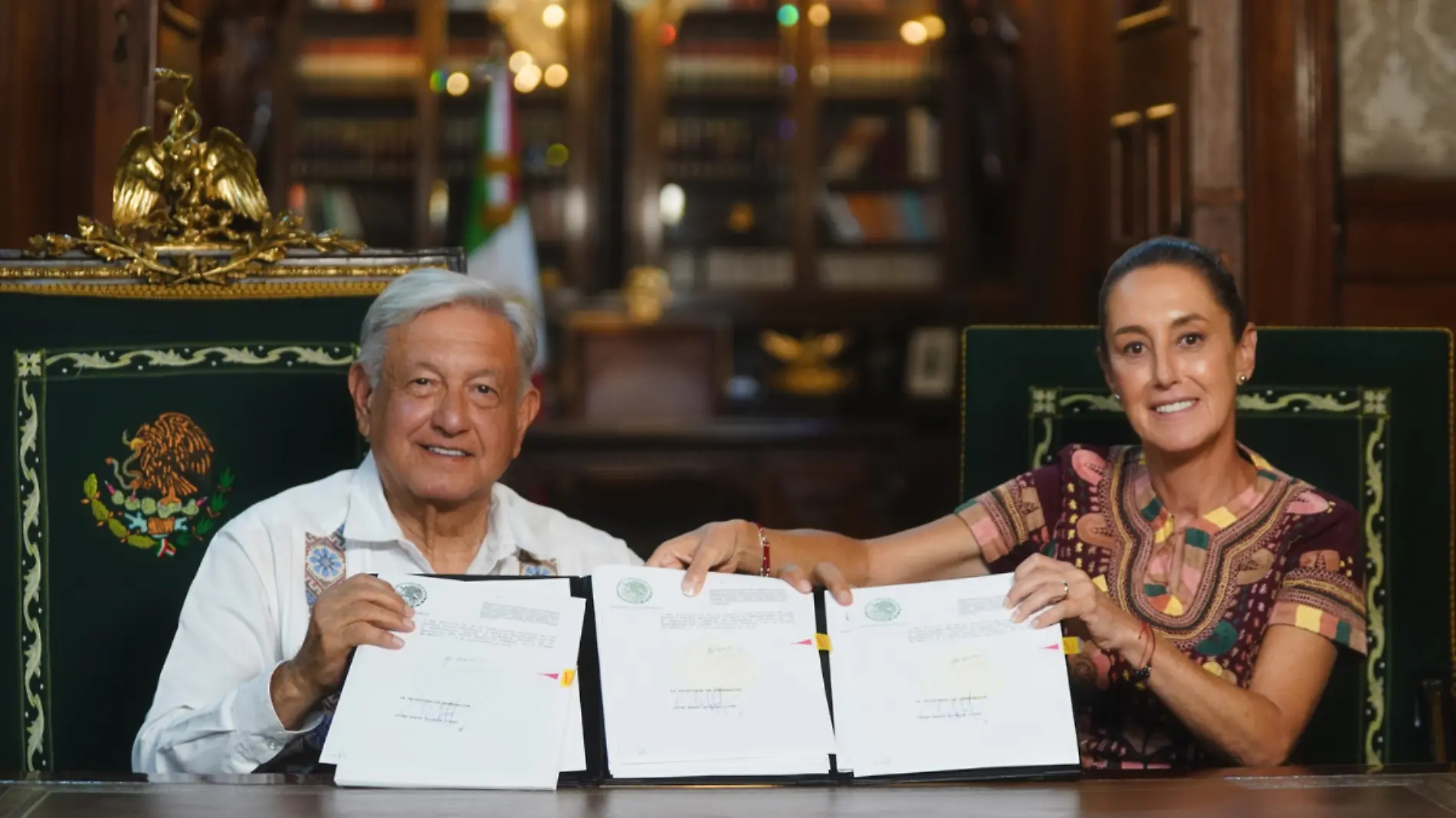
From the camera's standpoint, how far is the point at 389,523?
1.84 m

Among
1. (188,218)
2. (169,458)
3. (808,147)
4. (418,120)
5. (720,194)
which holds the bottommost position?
(169,458)

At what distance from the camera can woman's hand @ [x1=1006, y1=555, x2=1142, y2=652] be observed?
1.48 metres

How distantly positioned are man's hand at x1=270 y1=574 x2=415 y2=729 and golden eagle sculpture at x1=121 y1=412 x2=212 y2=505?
0.62 m

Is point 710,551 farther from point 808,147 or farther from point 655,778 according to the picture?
point 808,147

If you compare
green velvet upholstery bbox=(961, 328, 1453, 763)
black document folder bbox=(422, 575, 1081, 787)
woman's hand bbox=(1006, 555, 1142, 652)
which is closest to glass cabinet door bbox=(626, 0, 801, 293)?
green velvet upholstery bbox=(961, 328, 1453, 763)

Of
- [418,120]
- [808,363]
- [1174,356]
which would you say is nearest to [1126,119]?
[1174,356]

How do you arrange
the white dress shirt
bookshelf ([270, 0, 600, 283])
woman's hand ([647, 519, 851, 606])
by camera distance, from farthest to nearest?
bookshelf ([270, 0, 600, 283]) → the white dress shirt → woman's hand ([647, 519, 851, 606])

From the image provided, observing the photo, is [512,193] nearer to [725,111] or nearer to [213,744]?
[725,111]

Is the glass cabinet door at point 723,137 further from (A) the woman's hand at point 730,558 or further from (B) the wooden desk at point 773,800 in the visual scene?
(B) the wooden desk at point 773,800

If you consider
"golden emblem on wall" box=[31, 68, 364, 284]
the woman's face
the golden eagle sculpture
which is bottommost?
the golden eagle sculpture

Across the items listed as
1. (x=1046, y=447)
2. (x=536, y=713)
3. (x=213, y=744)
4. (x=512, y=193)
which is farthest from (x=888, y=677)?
(x=512, y=193)

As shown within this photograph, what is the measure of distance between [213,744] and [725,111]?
179 inches

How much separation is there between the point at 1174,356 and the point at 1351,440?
1.99 feet

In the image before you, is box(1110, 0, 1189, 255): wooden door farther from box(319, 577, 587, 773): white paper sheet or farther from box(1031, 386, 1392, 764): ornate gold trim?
box(319, 577, 587, 773): white paper sheet
